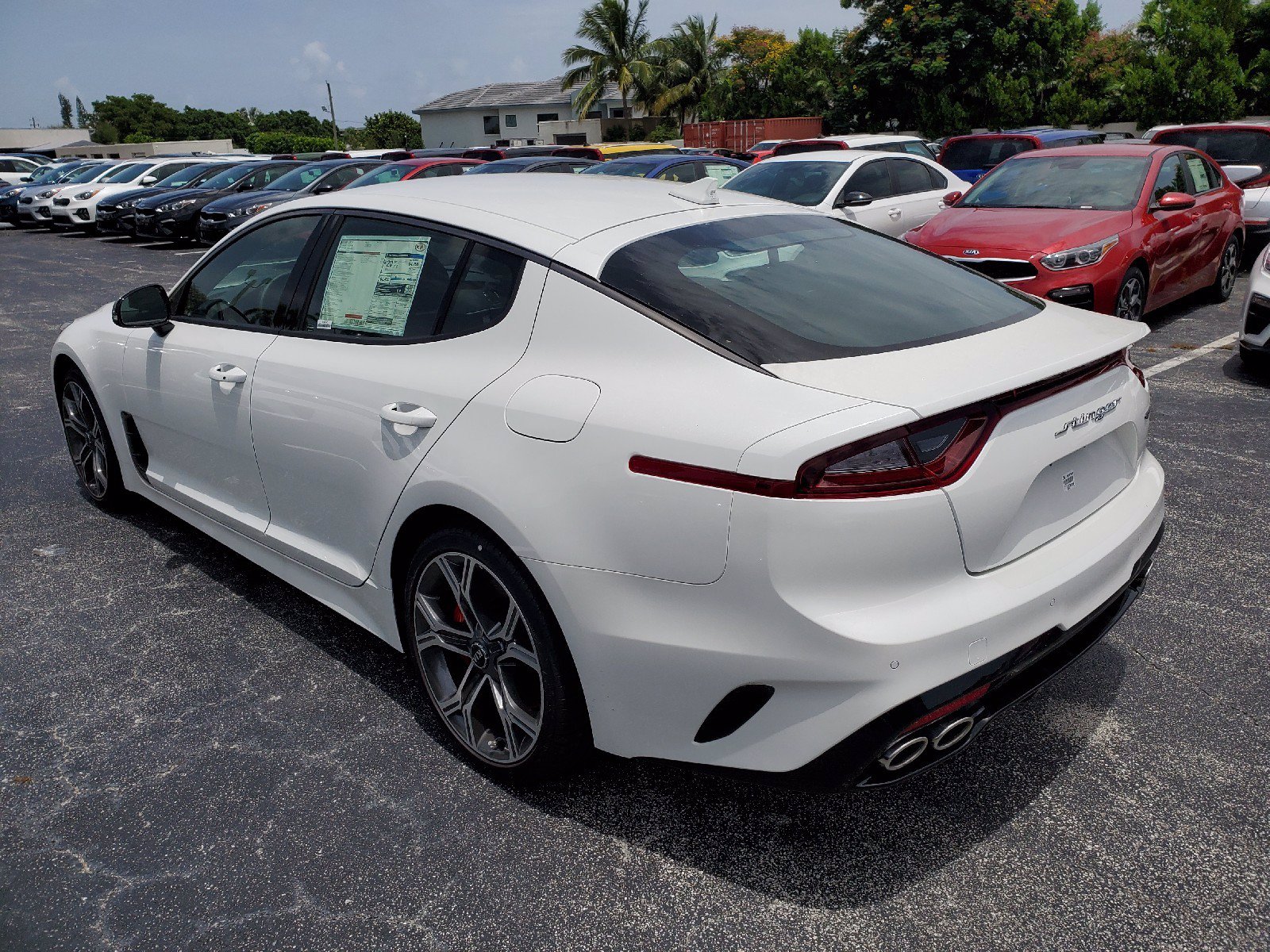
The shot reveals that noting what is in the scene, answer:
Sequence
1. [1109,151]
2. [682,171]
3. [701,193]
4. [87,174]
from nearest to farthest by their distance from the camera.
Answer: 1. [701,193]
2. [1109,151]
3. [682,171]
4. [87,174]

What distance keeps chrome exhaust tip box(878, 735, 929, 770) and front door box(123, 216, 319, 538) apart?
226 cm

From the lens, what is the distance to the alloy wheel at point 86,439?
4711mm

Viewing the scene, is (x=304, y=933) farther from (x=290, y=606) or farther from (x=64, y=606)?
(x=64, y=606)

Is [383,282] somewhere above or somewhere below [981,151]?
above

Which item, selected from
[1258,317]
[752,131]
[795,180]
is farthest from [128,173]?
[752,131]

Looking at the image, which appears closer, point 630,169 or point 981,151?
point 630,169

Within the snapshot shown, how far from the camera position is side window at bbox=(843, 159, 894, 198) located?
34.2ft

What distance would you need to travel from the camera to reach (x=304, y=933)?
2.26 meters

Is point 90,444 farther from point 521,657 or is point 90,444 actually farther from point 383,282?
point 521,657

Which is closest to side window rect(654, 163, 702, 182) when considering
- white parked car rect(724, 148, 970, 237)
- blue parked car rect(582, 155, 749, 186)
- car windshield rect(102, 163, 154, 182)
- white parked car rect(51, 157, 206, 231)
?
blue parked car rect(582, 155, 749, 186)

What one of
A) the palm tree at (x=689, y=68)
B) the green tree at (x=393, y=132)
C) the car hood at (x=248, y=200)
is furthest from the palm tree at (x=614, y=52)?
the car hood at (x=248, y=200)

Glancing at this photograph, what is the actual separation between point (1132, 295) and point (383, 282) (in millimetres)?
6412

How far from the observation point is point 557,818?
2.62 m

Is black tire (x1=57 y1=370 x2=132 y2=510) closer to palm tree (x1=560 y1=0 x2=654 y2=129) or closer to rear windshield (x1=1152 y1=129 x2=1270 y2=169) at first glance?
rear windshield (x1=1152 y1=129 x2=1270 y2=169)
